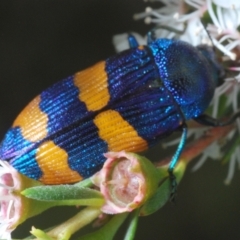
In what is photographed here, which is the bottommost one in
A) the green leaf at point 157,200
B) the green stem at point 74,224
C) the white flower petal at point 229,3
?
the green leaf at point 157,200

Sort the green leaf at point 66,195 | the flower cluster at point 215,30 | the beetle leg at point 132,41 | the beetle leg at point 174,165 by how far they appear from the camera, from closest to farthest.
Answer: the green leaf at point 66,195 < the beetle leg at point 174,165 < the flower cluster at point 215,30 < the beetle leg at point 132,41

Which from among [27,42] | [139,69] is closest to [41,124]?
[139,69]

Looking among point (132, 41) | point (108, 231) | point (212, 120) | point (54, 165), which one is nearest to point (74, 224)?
point (108, 231)

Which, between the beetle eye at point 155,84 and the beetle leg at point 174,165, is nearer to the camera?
the beetle leg at point 174,165

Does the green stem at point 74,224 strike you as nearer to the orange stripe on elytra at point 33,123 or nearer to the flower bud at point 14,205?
the flower bud at point 14,205

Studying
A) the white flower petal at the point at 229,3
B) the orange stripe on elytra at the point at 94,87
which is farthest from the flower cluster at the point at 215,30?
the orange stripe on elytra at the point at 94,87

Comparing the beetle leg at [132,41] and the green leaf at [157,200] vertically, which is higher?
the beetle leg at [132,41]

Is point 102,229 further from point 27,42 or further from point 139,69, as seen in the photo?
point 27,42

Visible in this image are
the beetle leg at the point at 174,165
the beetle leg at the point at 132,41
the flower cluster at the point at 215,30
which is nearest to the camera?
A: the beetle leg at the point at 174,165
